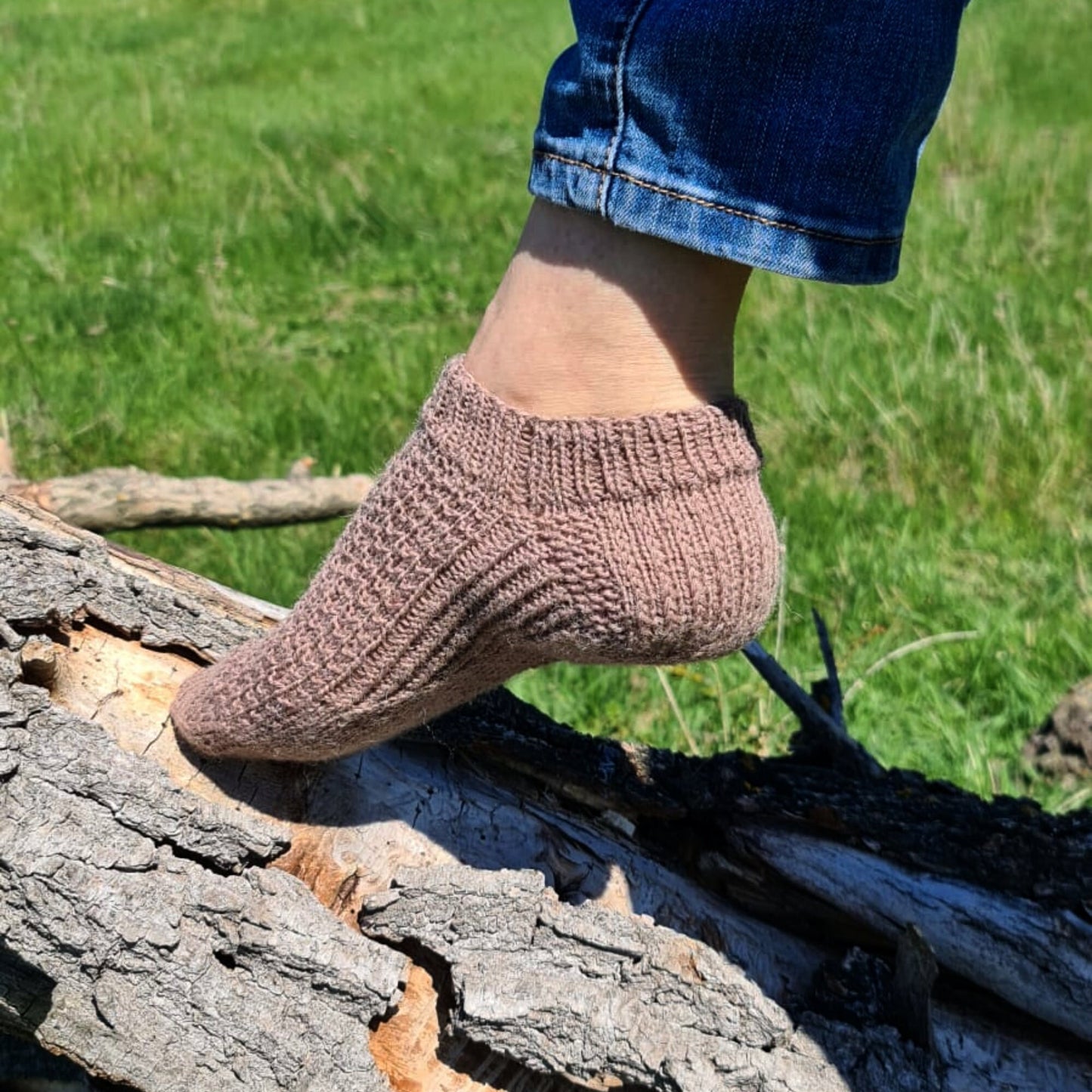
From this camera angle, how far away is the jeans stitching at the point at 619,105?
1035 millimetres

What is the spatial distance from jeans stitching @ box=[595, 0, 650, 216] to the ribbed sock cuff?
0.22 metres

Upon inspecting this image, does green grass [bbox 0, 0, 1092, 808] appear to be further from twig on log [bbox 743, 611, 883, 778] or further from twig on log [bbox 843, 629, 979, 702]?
twig on log [bbox 743, 611, 883, 778]

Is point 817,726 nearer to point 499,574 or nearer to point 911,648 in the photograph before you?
point 911,648

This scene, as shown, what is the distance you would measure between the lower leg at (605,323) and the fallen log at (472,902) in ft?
1.73

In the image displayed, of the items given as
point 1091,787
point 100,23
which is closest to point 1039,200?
point 1091,787

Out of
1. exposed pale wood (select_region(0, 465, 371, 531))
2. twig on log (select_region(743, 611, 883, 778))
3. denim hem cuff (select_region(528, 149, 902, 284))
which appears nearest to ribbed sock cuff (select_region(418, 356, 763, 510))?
denim hem cuff (select_region(528, 149, 902, 284))

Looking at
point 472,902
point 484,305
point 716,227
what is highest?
point 716,227

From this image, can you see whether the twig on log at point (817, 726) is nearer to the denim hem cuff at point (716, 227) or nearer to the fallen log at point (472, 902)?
the fallen log at point (472, 902)

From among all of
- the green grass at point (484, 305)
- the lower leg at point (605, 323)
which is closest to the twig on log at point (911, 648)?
the green grass at point (484, 305)

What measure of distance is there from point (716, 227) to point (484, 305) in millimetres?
3341

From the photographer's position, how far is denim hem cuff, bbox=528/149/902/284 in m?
1.06

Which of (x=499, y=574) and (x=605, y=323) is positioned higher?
(x=605, y=323)

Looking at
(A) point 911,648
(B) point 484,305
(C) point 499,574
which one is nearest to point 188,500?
(C) point 499,574

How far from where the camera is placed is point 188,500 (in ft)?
7.24
